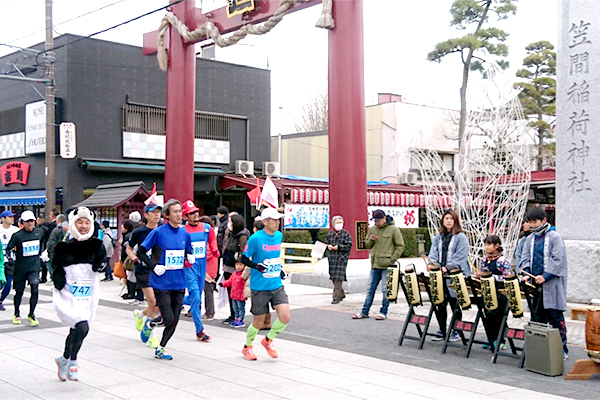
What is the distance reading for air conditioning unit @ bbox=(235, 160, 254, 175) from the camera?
28.0 m

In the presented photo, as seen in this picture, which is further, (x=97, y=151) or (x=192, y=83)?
(x=97, y=151)

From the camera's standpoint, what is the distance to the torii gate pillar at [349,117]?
16.1 metres

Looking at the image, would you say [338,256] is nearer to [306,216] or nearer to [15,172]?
[306,216]

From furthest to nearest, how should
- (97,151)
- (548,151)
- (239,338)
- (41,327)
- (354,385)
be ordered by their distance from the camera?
(548,151)
(97,151)
(41,327)
(239,338)
(354,385)

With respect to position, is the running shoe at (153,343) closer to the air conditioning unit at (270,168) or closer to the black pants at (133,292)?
the black pants at (133,292)

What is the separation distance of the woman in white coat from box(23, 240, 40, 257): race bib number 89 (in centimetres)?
438

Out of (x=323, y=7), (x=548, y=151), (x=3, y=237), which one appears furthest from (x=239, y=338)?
(x=548, y=151)

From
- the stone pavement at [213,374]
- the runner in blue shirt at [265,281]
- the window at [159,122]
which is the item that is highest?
the window at [159,122]

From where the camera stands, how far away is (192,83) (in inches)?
830

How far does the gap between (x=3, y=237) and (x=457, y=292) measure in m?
8.44

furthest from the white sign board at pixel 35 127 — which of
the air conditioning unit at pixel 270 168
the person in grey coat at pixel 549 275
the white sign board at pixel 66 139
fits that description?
the person in grey coat at pixel 549 275

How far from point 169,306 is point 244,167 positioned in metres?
20.2

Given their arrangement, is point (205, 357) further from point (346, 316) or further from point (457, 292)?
point (346, 316)

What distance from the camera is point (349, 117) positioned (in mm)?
16109
